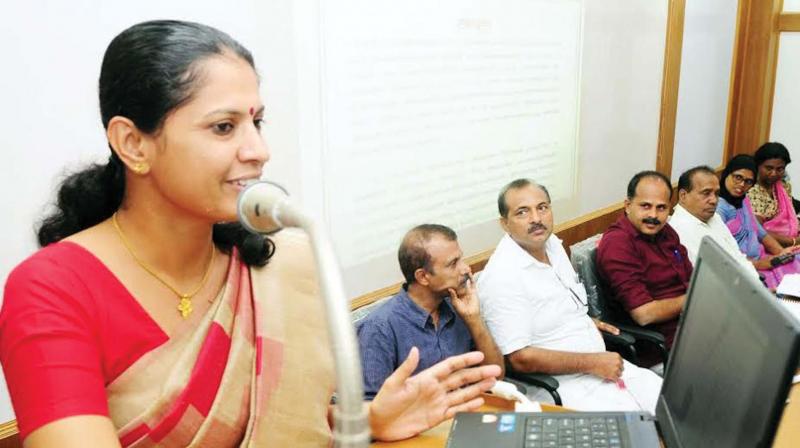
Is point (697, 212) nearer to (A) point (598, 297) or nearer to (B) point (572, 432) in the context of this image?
(A) point (598, 297)

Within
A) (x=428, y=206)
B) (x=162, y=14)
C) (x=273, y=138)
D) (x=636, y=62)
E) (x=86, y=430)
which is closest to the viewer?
(x=86, y=430)

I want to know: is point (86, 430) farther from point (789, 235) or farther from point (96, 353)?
point (789, 235)

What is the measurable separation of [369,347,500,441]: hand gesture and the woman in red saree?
3cm

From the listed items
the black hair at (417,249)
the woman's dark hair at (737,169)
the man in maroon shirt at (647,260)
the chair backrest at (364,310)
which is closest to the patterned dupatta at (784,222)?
the woman's dark hair at (737,169)

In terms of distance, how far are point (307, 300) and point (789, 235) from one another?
4125mm

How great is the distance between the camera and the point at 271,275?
1166mm

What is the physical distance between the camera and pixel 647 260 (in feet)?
9.23

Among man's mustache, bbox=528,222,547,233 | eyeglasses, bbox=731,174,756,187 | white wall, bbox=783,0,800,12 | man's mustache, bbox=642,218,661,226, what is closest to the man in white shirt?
man's mustache, bbox=642,218,661,226

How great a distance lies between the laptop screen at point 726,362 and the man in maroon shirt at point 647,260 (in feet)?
5.08

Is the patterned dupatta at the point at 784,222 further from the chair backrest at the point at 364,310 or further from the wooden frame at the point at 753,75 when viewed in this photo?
the chair backrest at the point at 364,310

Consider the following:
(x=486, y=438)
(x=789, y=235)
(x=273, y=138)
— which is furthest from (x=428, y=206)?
(x=789, y=235)

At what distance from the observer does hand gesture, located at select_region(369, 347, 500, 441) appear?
1.22 metres

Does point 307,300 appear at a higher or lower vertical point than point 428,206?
higher

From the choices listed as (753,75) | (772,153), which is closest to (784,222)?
(772,153)
